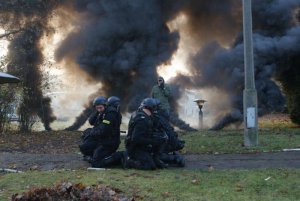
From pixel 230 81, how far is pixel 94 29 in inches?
276

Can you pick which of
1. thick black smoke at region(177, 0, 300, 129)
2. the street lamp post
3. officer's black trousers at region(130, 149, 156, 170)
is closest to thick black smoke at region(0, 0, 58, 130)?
the street lamp post

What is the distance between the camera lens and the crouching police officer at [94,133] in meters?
10.2

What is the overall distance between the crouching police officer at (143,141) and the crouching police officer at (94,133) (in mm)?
862

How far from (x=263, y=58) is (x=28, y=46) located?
33.3 feet

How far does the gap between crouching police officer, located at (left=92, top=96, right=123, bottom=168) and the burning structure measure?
11.4 meters

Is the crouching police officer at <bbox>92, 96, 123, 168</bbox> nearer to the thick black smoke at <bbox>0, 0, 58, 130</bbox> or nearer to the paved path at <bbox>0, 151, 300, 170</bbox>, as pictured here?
the paved path at <bbox>0, 151, 300, 170</bbox>

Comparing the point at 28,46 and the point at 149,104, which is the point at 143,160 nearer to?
the point at 149,104

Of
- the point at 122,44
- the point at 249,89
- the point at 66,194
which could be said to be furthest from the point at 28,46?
the point at 66,194

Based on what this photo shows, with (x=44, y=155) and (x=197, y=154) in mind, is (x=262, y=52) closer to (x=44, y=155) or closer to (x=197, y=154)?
(x=197, y=154)

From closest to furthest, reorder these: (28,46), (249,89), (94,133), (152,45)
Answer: (94,133) < (249,89) < (28,46) < (152,45)

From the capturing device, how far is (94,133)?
33.7 ft

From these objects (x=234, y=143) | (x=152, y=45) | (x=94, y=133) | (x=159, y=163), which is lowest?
(x=159, y=163)

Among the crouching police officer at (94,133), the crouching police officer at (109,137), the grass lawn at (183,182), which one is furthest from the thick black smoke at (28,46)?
the grass lawn at (183,182)

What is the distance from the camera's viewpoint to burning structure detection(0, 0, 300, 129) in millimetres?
21078
